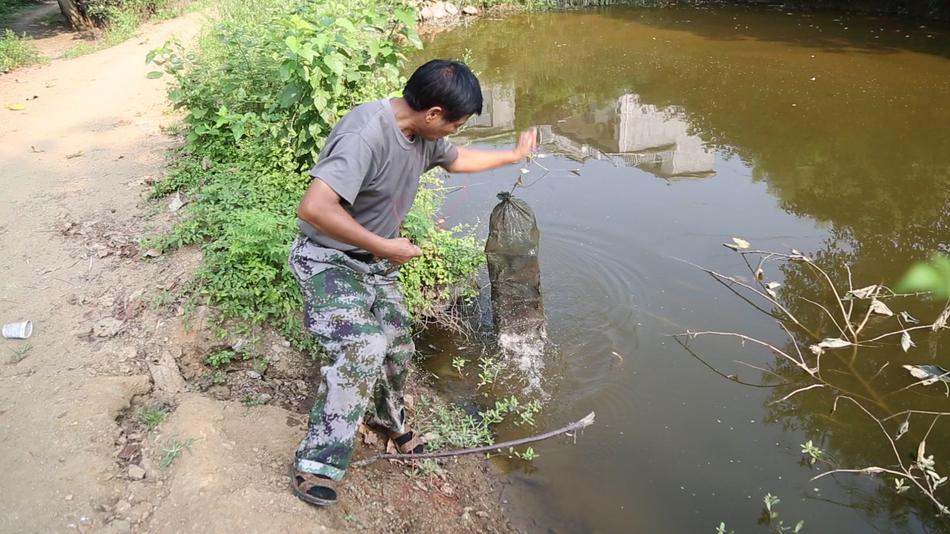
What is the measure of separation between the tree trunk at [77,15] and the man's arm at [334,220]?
1271cm

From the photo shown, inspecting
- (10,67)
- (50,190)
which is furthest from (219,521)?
(10,67)

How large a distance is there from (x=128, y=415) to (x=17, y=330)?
0.96 meters

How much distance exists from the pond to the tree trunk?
778 centimetres

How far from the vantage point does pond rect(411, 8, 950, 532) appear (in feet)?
10.0

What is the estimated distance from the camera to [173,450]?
254cm

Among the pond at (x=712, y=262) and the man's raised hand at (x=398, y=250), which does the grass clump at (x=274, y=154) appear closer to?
the pond at (x=712, y=262)

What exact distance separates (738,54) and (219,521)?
35.0 ft

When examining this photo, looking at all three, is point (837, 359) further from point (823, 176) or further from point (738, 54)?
point (738, 54)

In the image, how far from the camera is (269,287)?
3465 millimetres

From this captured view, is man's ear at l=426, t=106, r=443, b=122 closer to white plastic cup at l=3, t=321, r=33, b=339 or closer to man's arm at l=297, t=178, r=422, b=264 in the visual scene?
man's arm at l=297, t=178, r=422, b=264

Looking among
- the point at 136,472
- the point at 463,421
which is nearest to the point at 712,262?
the point at 463,421

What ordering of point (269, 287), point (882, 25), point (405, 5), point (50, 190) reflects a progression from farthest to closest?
point (882, 25)
point (50, 190)
point (405, 5)
point (269, 287)

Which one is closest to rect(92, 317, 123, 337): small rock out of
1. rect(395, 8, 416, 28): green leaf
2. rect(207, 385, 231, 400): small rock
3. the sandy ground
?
the sandy ground

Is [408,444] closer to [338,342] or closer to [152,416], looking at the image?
[338,342]
